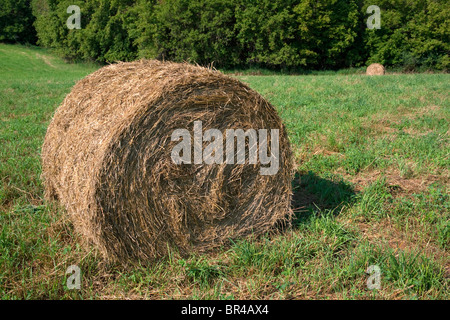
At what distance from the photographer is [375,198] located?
413 cm

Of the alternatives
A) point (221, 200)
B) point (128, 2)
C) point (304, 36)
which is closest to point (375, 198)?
point (221, 200)

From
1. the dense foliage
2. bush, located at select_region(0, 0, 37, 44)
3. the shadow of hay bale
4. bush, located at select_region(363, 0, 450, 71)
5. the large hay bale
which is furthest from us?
bush, located at select_region(0, 0, 37, 44)

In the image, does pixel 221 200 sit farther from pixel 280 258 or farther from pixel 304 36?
pixel 304 36

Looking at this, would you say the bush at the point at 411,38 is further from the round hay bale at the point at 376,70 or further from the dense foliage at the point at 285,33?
the round hay bale at the point at 376,70

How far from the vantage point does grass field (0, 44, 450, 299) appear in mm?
2879

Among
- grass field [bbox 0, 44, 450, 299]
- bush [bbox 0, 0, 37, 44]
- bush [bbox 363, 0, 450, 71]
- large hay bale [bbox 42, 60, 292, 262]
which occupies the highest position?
bush [bbox 0, 0, 37, 44]

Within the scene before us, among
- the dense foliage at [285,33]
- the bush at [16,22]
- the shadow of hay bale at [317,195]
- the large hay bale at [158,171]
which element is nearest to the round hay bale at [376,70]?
the dense foliage at [285,33]

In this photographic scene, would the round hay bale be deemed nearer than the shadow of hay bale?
No

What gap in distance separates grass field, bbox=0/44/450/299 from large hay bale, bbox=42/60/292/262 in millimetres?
235

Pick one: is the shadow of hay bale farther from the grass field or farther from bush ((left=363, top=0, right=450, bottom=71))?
bush ((left=363, top=0, right=450, bottom=71))

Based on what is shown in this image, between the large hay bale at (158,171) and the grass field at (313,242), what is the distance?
0.77ft

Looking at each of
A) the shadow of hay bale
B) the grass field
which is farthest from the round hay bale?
the shadow of hay bale

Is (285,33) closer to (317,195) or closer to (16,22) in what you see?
(317,195)

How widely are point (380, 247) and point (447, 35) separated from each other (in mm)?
38201
